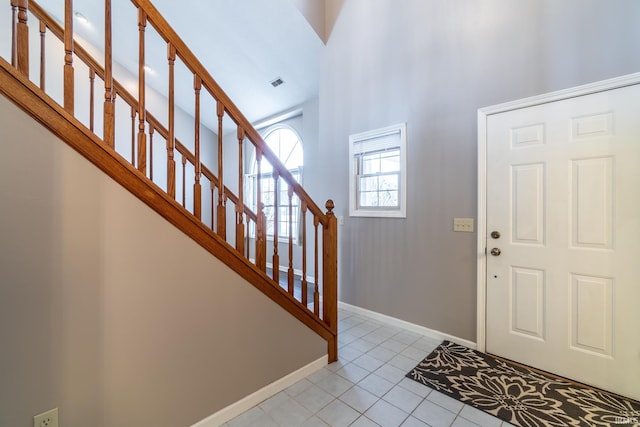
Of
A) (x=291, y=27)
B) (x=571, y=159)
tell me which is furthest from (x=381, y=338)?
(x=291, y=27)

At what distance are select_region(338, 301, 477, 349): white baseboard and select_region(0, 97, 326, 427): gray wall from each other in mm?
1761

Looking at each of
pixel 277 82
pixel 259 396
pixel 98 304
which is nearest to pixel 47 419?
pixel 98 304

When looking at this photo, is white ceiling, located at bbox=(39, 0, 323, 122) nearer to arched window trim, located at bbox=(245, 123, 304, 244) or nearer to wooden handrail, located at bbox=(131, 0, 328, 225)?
arched window trim, located at bbox=(245, 123, 304, 244)

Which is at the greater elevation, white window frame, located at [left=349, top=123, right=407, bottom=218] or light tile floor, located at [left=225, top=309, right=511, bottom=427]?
white window frame, located at [left=349, top=123, right=407, bottom=218]

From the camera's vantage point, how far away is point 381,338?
2580mm

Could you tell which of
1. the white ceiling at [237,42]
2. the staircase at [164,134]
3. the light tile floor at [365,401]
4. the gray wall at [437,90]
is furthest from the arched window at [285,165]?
the light tile floor at [365,401]

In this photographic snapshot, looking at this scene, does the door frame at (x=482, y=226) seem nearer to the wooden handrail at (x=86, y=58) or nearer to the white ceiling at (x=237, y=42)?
the wooden handrail at (x=86, y=58)

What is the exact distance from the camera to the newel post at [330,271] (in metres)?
2.13

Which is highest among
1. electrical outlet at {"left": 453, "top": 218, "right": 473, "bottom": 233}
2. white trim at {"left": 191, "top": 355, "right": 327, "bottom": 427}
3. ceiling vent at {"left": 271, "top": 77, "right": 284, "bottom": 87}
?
ceiling vent at {"left": 271, "top": 77, "right": 284, "bottom": 87}

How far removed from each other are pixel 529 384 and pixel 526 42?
249cm

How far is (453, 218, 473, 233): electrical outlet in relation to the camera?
7.72 ft

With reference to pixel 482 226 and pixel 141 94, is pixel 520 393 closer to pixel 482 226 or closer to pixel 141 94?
pixel 482 226

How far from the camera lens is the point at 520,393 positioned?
179 cm

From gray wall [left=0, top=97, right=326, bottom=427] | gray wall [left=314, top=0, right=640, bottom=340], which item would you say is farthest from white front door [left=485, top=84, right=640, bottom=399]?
gray wall [left=0, top=97, right=326, bottom=427]
